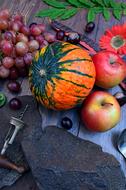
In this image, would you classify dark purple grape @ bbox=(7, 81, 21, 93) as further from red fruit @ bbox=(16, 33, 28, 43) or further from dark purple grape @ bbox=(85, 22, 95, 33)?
dark purple grape @ bbox=(85, 22, 95, 33)

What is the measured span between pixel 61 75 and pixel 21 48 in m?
0.17

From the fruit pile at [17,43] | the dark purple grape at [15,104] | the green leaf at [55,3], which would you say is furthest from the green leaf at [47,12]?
the dark purple grape at [15,104]

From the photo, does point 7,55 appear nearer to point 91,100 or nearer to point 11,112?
point 11,112

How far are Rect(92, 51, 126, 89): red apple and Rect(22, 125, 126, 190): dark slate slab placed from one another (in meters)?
0.18

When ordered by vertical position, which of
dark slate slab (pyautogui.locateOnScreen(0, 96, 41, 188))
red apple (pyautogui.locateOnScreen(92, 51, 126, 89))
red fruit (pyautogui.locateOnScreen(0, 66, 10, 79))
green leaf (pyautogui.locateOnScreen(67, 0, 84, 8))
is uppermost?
green leaf (pyautogui.locateOnScreen(67, 0, 84, 8))

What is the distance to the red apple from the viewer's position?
0.87 metres

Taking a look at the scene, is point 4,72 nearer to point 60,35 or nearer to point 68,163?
point 60,35

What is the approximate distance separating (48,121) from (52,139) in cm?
8

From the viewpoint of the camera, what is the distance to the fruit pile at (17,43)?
0.90m

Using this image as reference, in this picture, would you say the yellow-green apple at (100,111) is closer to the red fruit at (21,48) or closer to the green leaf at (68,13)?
the red fruit at (21,48)

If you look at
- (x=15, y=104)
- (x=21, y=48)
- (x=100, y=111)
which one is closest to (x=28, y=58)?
(x=21, y=48)

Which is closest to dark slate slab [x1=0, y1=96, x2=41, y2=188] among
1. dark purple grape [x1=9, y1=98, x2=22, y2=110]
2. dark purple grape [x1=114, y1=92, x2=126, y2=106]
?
dark purple grape [x1=9, y1=98, x2=22, y2=110]

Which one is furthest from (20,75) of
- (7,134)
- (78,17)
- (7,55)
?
(78,17)

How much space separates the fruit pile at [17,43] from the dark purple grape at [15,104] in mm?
85
